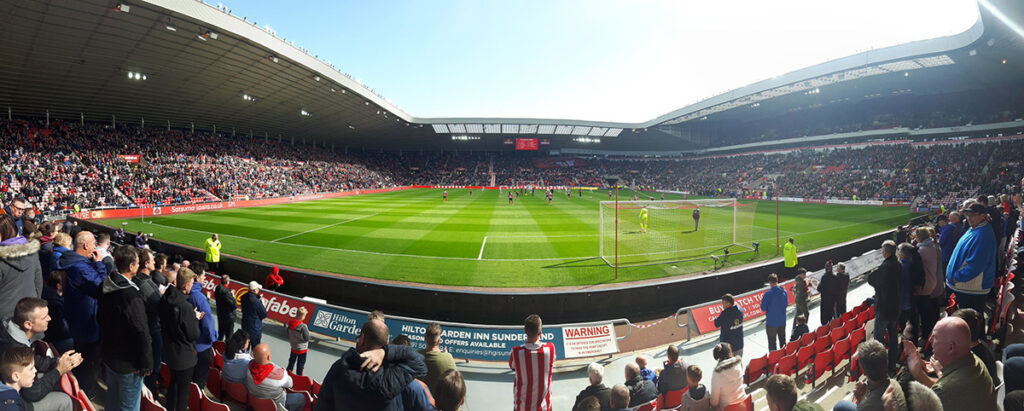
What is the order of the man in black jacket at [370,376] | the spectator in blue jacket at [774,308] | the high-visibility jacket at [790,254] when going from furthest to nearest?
the high-visibility jacket at [790,254]
the spectator in blue jacket at [774,308]
the man in black jacket at [370,376]

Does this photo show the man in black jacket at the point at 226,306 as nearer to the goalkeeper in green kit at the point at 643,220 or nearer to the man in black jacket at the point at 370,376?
the man in black jacket at the point at 370,376

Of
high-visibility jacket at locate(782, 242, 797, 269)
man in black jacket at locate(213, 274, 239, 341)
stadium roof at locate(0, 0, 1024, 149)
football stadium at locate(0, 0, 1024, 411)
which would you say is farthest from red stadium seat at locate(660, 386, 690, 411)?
stadium roof at locate(0, 0, 1024, 149)

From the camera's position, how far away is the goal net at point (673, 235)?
52.3ft

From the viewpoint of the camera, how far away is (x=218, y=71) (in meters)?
28.6

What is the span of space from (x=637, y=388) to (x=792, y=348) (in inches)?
146

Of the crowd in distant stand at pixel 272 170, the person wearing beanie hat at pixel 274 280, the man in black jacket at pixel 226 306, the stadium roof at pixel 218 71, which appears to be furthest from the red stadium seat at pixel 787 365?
the crowd in distant stand at pixel 272 170

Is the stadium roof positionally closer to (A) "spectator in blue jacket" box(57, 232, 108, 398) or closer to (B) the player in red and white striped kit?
(A) "spectator in blue jacket" box(57, 232, 108, 398)

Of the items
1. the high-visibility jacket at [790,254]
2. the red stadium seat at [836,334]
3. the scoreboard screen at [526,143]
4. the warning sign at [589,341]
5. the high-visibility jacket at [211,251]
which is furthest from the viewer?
the scoreboard screen at [526,143]

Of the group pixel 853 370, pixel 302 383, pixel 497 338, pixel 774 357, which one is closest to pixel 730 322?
pixel 774 357

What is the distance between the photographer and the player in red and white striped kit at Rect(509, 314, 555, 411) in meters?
A: 4.31

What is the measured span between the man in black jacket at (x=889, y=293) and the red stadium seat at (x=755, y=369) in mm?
1664

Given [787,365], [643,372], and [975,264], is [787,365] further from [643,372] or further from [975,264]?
[643,372]

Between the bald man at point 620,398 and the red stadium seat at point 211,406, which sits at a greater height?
the bald man at point 620,398

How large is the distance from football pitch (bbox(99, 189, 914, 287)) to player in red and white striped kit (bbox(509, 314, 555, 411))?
8105mm
